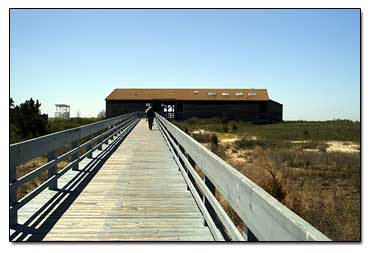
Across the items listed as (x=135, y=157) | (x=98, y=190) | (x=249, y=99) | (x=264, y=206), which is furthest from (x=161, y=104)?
(x=264, y=206)

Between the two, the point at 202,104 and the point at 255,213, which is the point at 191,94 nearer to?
the point at 202,104

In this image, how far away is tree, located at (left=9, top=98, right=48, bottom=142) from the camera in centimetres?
2627

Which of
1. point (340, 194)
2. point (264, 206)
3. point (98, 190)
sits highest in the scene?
point (264, 206)

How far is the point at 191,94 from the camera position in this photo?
60844 millimetres

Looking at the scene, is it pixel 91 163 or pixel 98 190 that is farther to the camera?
pixel 91 163

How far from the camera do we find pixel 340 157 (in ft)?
57.9

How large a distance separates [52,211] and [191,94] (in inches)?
2202

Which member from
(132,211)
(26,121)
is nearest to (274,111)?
(26,121)

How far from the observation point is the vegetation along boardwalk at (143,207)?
2354 millimetres

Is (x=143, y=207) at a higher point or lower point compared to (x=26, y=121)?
lower

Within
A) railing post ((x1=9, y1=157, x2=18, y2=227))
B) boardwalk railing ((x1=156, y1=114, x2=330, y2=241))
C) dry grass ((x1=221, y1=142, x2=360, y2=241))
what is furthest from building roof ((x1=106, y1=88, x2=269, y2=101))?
boardwalk railing ((x1=156, y1=114, x2=330, y2=241))

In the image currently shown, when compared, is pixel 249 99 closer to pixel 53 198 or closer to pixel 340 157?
pixel 340 157
